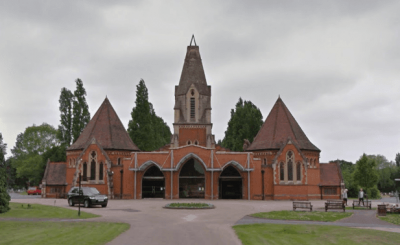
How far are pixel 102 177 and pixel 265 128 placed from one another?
69.2 ft

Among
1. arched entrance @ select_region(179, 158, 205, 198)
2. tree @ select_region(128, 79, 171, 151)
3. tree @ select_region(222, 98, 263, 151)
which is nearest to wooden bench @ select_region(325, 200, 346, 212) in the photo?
arched entrance @ select_region(179, 158, 205, 198)

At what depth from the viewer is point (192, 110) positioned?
57375 mm

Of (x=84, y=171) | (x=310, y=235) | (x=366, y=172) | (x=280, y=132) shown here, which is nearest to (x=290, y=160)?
(x=280, y=132)

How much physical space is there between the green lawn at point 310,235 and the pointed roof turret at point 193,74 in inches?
1539

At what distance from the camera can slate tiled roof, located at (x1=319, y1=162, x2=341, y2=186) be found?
51.2 m

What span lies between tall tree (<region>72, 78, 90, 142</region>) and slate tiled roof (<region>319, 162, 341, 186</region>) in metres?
35.3

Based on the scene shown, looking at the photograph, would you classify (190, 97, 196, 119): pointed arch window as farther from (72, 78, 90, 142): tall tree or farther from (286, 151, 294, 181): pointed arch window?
(72, 78, 90, 142): tall tree

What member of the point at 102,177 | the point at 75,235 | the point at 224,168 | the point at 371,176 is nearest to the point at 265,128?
the point at 224,168

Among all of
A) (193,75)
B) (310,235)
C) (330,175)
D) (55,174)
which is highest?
(193,75)

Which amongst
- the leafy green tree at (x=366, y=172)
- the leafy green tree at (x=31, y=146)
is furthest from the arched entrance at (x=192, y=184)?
the leafy green tree at (x=31, y=146)

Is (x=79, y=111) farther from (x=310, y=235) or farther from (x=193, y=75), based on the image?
(x=310, y=235)

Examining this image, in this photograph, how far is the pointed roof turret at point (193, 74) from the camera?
190ft

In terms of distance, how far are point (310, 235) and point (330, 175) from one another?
37198 millimetres

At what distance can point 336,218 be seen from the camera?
80.3 ft
